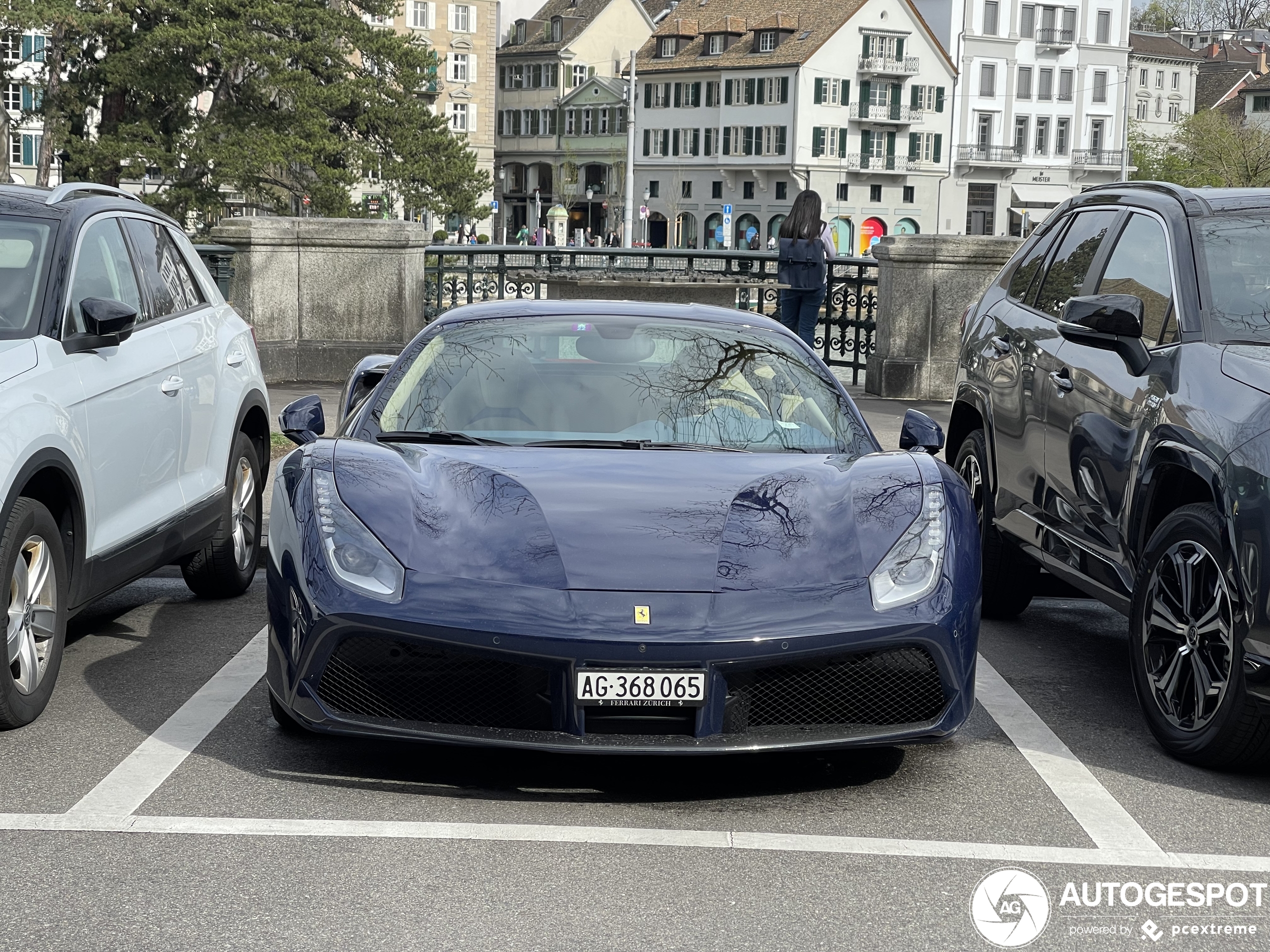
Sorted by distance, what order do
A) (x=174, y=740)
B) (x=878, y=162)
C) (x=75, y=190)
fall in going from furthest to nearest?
(x=878, y=162)
(x=75, y=190)
(x=174, y=740)

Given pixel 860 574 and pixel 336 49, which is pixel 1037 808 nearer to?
pixel 860 574

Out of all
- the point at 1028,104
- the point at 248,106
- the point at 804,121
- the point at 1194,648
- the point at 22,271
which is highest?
the point at 1028,104

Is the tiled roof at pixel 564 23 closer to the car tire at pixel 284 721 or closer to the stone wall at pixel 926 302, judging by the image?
the stone wall at pixel 926 302

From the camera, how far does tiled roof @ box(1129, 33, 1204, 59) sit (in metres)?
127

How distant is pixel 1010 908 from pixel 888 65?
9815cm

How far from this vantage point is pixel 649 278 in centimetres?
1781

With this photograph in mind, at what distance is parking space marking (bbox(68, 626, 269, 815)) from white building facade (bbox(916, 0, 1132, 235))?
101409 mm

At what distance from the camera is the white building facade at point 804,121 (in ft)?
320

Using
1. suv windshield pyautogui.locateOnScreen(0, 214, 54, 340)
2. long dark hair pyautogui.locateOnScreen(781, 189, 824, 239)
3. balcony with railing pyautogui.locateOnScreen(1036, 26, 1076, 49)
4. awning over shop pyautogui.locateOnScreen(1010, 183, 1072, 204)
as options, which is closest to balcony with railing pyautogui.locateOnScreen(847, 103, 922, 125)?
awning over shop pyautogui.locateOnScreen(1010, 183, 1072, 204)

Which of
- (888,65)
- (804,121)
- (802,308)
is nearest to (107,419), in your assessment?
(802,308)

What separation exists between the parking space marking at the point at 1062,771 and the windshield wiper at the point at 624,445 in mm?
1077

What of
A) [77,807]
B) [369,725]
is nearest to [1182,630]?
[369,725]

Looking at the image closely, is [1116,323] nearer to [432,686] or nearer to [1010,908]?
[1010,908]

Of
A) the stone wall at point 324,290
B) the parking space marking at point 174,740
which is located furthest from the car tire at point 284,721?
the stone wall at point 324,290
